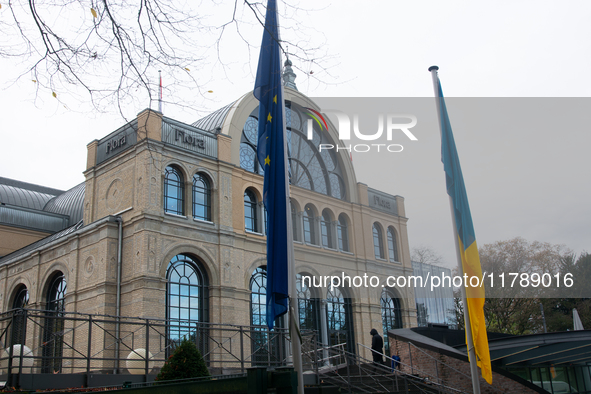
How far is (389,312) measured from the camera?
3247 centimetres

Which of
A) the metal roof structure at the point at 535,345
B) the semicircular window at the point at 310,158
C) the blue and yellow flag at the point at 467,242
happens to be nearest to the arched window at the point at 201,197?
the semicircular window at the point at 310,158

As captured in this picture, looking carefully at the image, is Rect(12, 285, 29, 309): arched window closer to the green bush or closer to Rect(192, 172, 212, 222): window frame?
Rect(192, 172, 212, 222): window frame

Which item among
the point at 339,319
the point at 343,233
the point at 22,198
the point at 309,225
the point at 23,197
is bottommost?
the point at 339,319

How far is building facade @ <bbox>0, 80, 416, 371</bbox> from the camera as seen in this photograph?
2145 centimetres

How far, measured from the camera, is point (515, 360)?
53.8 feet

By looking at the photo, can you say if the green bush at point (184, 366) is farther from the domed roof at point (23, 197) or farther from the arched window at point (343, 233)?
the domed roof at point (23, 197)

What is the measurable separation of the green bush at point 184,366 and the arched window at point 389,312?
830 inches

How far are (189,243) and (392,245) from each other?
16236mm

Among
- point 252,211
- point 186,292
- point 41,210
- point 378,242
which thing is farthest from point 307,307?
point 41,210

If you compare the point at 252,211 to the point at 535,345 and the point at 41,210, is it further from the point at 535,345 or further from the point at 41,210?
the point at 41,210

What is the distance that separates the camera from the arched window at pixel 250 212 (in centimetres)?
2591

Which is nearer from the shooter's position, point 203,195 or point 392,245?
point 203,195

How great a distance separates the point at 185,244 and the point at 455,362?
11833 millimetres

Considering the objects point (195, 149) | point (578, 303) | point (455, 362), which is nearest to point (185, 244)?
point (195, 149)
